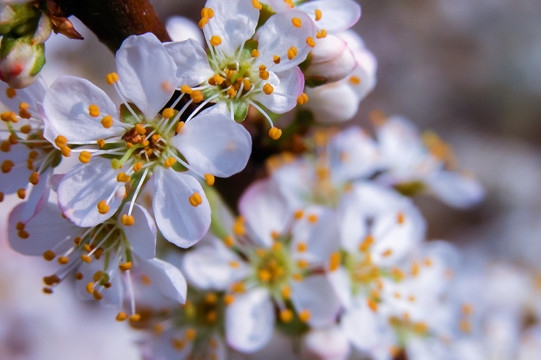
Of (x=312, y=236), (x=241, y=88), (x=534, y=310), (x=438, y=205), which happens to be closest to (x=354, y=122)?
(x=438, y=205)

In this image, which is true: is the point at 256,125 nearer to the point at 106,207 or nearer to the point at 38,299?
the point at 106,207

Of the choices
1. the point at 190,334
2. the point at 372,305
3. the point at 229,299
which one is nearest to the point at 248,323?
the point at 229,299

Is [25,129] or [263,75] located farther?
[25,129]

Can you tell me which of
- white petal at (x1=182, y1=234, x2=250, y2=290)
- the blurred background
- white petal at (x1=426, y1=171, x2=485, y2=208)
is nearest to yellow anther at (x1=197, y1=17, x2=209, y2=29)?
white petal at (x1=182, y1=234, x2=250, y2=290)

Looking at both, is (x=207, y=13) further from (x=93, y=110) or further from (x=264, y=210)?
(x=264, y=210)

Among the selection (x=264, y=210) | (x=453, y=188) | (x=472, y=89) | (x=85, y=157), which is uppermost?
(x=85, y=157)

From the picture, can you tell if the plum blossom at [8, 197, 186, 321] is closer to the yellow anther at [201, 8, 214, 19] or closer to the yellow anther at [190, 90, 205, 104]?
the yellow anther at [190, 90, 205, 104]

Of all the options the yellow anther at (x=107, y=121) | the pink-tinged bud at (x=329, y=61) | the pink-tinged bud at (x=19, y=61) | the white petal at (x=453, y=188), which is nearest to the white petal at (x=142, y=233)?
the yellow anther at (x=107, y=121)
